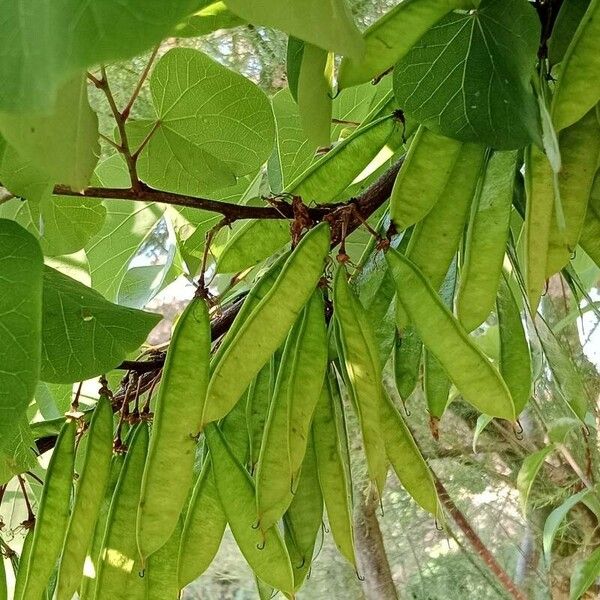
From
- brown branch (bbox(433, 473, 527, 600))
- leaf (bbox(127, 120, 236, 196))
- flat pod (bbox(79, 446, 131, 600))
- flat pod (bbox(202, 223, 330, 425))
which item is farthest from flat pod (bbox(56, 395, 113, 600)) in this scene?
brown branch (bbox(433, 473, 527, 600))

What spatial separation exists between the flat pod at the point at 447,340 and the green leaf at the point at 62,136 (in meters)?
0.21

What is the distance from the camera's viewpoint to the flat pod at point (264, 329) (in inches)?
19.6

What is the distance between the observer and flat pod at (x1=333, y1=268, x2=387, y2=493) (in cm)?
51

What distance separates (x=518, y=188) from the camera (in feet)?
1.92

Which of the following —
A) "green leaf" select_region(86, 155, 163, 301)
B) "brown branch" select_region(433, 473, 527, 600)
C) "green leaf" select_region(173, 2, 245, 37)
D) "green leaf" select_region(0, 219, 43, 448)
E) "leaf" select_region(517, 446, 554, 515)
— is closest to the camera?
"green leaf" select_region(0, 219, 43, 448)

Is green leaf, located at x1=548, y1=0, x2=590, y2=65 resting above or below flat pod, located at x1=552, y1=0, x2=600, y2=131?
above

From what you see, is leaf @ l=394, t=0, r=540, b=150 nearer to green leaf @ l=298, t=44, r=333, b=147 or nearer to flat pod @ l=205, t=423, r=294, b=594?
green leaf @ l=298, t=44, r=333, b=147

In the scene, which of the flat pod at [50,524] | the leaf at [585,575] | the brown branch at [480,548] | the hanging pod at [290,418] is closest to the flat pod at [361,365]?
the hanging pod at [290,418]

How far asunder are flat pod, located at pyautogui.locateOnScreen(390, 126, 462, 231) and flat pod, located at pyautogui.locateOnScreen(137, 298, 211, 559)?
158 mm

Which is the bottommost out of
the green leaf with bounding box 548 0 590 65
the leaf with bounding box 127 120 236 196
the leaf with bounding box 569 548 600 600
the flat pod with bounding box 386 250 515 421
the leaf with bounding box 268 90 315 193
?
the leaf with bounding box 569 548 600 600

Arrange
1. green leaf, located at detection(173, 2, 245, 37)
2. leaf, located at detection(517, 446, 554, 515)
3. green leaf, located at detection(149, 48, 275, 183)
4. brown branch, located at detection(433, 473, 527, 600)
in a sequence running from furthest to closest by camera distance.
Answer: brown branch, located at detection(433, 473, 527, 600) → leaf, located at detection(517, 446, 554, 515) → green leaf, located at detection(149, 48, 275, 183) → green leaf, located at detection(173, 2, 245, 37)

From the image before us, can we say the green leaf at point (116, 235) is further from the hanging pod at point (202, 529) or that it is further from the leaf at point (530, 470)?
the leaf at point (530, 470)

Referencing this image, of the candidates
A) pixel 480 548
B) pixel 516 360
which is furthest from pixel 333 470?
pixel 480 548

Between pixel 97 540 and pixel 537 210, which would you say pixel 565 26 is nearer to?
pixel 537 210
